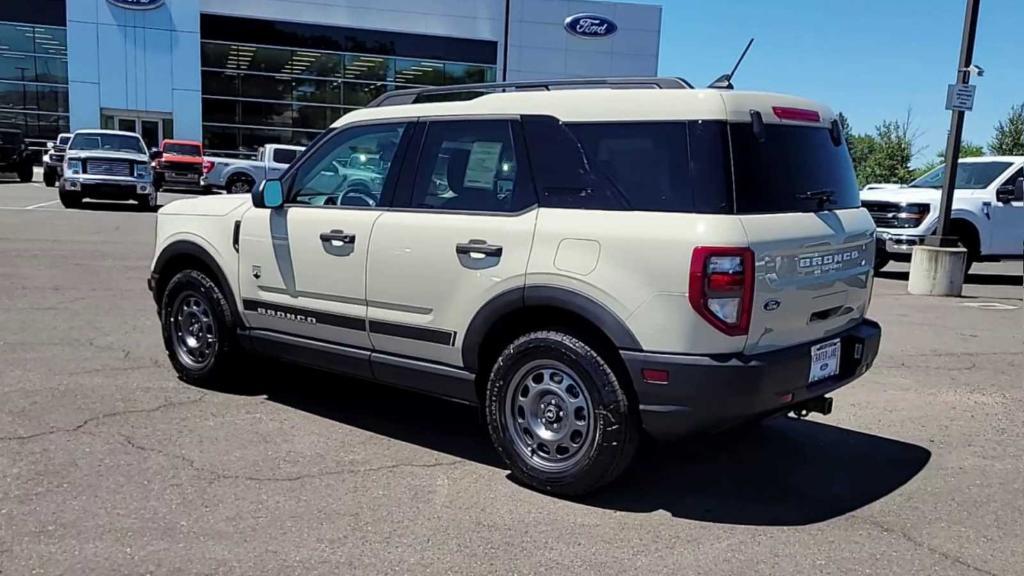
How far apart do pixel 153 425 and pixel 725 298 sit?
3.48m

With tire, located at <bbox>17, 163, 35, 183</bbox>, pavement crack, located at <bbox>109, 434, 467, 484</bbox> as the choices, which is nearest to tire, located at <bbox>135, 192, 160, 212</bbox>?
tire, located at <bbox>17, 163, 35, 183</bbox>

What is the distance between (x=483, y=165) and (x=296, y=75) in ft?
121

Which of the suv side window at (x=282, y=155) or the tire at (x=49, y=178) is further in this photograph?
the tire at (x=49, y=178)

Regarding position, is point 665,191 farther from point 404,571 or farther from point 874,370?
point 874,370

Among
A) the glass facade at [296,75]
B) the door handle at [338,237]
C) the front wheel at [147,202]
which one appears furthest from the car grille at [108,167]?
the glass facade at [296,75]

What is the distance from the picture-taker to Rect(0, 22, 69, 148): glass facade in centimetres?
3697

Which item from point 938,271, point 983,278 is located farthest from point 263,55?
point 938,271

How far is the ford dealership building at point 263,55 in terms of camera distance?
36.5m

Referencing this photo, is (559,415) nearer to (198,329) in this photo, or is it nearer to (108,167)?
(198,329)

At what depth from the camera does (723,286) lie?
384 cm

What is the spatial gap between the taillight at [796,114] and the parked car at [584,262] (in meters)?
0.01

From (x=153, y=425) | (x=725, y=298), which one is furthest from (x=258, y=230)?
(x=725, y=298)

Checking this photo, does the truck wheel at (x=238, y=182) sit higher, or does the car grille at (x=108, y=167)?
the car grille at (x=108, y=167)

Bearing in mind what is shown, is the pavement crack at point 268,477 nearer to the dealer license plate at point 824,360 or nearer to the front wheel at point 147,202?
the dealer license plate at point 824,360
